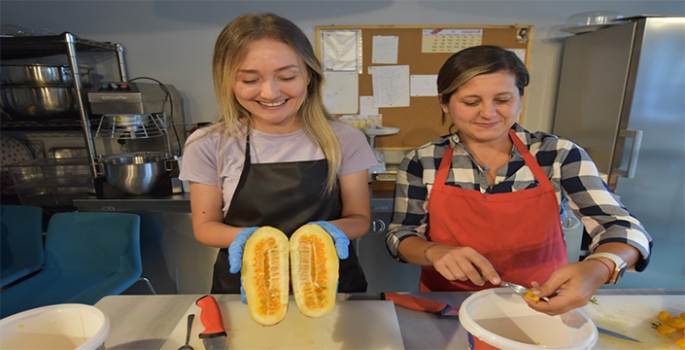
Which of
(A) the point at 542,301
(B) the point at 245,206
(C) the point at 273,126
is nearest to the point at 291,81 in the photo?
(C) the point at 273,126

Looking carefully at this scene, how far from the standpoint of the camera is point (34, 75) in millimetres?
2170

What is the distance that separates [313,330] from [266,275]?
0.21m

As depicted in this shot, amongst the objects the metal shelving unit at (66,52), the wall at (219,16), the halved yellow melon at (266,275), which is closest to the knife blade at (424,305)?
the halved yellow melon at (266,275)

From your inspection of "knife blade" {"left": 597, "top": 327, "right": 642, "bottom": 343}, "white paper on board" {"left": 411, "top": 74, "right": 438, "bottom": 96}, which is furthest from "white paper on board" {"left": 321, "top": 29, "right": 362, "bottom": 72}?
"knife blade" {"left": 597, "top": 327, "right": 642, "bottom": 343}

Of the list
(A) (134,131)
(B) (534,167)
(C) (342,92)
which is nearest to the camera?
(B) (534,167)

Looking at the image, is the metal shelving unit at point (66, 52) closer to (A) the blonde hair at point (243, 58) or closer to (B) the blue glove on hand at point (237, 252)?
(A) the blonde hair at point (243, 58)

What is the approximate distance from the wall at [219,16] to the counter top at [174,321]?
6.88ft

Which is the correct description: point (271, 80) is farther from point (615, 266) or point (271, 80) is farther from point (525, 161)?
point (615, 266)

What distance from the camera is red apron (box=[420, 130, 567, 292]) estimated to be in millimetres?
1095

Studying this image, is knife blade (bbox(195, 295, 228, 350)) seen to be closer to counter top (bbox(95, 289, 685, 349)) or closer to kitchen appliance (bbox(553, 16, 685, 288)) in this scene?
counter top (bbox(95, 289, 685, 349))

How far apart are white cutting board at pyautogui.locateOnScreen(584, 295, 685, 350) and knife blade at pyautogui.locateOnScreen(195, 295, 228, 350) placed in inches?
34.0

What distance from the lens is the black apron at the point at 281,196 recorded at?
113 centimetres

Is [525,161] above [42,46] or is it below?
below

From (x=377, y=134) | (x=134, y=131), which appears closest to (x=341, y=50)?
(x=377, y=134)
